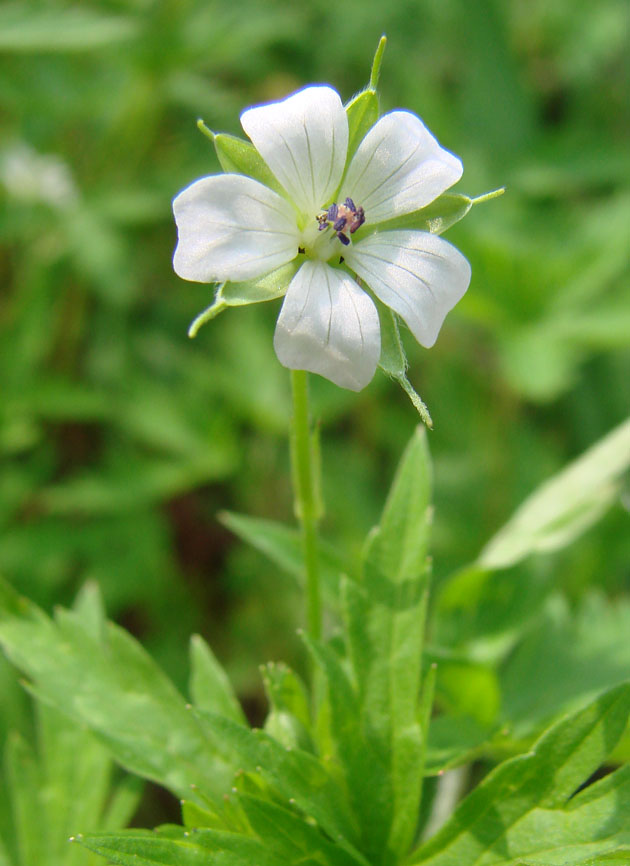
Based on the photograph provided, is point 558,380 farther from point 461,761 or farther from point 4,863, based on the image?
point 4,863

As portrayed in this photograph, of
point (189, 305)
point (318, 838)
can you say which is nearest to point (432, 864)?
point (318, 838)

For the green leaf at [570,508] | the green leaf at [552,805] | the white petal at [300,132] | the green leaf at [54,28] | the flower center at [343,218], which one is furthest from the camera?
the green leaf at [54,28]

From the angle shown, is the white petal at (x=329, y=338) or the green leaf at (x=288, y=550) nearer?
the white petal at (x=329, y=338)

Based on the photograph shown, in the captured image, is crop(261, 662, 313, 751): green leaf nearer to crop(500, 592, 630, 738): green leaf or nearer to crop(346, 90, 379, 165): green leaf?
crop(500, 592, 630, 738): green leaf

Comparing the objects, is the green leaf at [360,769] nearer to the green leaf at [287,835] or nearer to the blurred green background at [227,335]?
the green leaf at [287,835]

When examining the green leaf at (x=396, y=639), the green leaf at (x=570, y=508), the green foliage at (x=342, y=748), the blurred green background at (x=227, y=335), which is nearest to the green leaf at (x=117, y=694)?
the green foliage at (x=342, y=748)

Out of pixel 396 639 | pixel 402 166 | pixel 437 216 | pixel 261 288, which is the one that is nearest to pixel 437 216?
pixel 437 216

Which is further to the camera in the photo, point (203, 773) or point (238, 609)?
point (238, 609)
